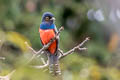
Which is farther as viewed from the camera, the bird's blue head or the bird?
the bird's blue head

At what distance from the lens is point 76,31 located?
10883 millimetres

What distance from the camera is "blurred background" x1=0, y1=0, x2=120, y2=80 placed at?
7645 millimetres

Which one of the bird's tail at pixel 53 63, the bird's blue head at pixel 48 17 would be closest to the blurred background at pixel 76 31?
the bird's blue head at pixel 48 17

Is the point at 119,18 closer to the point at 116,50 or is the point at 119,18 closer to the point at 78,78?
the point at 116,50

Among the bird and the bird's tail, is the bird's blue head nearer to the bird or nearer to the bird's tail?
the bird

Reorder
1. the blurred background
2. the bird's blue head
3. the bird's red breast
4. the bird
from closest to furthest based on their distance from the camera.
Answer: the bird < the bird's red breast < the bird's blue head < the blurred background

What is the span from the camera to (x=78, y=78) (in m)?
6.91

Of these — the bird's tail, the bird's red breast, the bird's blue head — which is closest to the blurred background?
the bird's blue head

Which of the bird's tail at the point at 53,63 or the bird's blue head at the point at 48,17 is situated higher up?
the bird's blue head at the point at 48,17

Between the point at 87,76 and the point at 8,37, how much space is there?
182 centimetres

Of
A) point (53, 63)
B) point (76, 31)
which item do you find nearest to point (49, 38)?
point (53, 63)

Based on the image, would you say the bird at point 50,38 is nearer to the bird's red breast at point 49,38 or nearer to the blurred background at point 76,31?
the bird's red breast at point 49,38

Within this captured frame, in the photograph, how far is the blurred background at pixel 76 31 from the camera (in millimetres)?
7645

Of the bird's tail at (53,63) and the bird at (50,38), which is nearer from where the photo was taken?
the bird's tail at (53,63)
